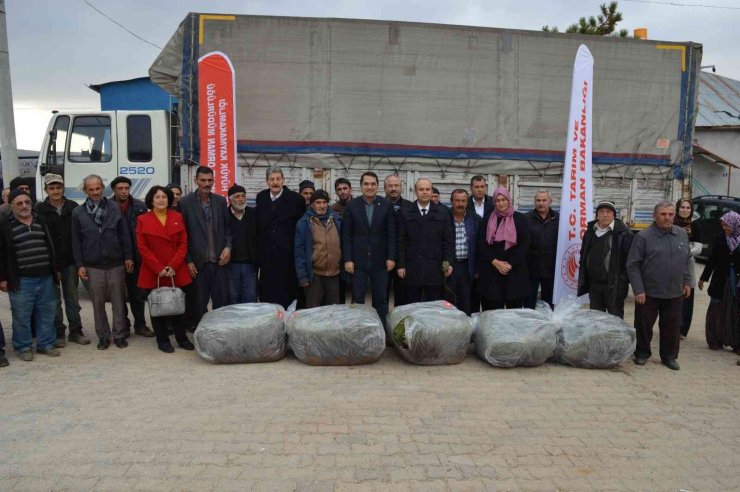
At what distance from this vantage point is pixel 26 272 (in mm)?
5094

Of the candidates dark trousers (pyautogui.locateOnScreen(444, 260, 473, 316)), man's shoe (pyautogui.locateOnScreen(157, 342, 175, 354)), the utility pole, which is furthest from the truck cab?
dark trousers (pyautogui.locateOnScreen(444, 260, 473, 316))

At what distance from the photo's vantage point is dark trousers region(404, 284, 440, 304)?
5.56m

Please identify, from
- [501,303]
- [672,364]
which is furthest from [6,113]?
[672,364]

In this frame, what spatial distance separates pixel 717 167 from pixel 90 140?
20401 mm

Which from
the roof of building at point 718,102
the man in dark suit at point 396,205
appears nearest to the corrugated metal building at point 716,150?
the roof of building at point 718,102

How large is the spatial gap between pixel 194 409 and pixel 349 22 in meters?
5.54

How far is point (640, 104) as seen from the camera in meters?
7.82

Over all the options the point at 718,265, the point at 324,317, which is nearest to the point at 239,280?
the point at 324,317

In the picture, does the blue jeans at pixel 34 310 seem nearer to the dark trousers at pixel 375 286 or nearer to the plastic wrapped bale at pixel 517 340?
the dark trousers at pixel 375 286

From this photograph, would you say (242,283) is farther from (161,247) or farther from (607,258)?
(607,258)

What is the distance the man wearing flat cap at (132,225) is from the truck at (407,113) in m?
1.62

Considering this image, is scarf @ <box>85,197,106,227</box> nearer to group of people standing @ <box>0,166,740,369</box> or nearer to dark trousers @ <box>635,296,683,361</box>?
Result: group of people standing @ <box>0,166,740,369</box>

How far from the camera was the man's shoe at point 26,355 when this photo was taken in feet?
16.6

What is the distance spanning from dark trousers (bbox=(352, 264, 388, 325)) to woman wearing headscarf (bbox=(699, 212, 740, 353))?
3.45 m
